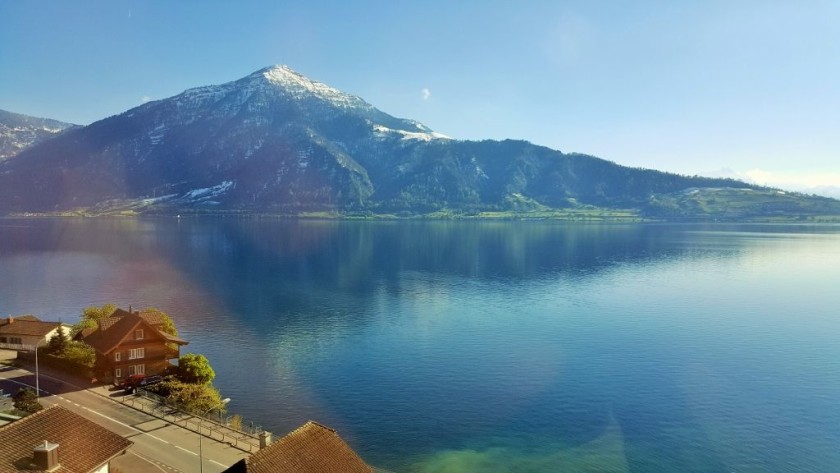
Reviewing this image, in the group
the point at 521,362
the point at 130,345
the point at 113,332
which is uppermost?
the point at 113,332

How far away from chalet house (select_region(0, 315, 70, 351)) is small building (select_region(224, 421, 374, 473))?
203 feet

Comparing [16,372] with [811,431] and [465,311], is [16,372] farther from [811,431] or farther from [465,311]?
[811,431]

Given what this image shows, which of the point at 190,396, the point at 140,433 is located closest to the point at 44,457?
the point at 140,433

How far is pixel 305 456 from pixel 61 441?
1494 centimetres

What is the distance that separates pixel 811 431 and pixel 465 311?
7804 centimetres

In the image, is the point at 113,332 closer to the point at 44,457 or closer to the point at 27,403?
the point at 27,403

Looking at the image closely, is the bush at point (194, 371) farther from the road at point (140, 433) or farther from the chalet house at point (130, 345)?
the chalet house at point (130, 345)

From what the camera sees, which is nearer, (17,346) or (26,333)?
(26,333)

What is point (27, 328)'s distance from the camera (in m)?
84.2

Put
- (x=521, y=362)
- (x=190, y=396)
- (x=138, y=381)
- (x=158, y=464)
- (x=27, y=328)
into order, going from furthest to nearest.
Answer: (x=521, y=362)
(x=27, y=328)
(x=138, y=381)
(x=190, y=396)
(x=158, y=464)

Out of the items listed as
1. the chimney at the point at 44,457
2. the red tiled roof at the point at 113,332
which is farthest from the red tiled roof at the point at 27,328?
the chimney at the point at 44,457

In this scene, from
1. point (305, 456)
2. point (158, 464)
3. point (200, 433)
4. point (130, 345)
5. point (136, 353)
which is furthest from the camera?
point (136, 353)

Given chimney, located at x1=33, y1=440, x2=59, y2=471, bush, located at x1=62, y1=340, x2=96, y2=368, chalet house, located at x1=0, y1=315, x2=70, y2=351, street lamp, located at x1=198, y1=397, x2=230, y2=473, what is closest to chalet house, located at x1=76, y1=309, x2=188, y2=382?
bush, located at x1=62, y1=340, x2=96, y2=368

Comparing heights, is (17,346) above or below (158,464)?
above
